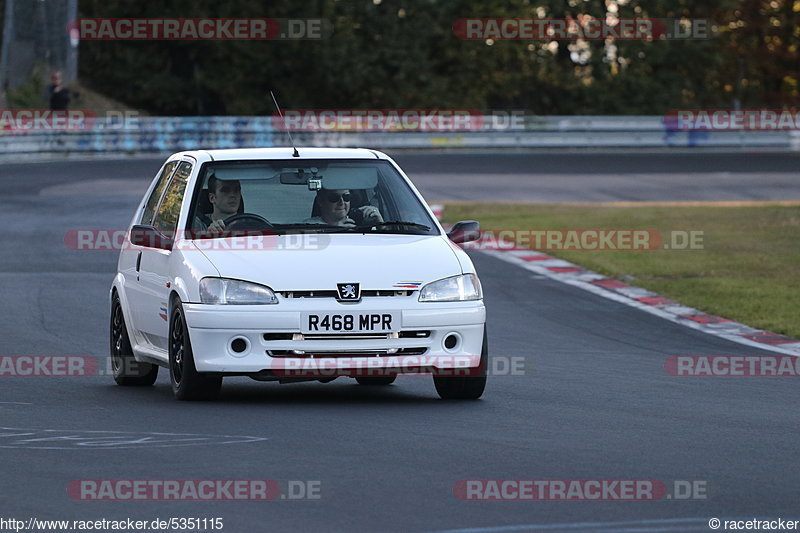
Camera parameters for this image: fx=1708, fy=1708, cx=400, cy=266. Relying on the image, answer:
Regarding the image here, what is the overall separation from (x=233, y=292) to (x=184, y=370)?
0.55 metres

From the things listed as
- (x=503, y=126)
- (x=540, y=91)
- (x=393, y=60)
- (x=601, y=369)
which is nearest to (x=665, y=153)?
(x=503, y=126)

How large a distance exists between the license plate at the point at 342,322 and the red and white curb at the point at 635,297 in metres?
5.01

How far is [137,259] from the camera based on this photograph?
11031mm

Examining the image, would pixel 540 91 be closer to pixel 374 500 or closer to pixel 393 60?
pixel 393 60

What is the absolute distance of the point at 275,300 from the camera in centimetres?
941

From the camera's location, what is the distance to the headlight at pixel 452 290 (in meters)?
9.61

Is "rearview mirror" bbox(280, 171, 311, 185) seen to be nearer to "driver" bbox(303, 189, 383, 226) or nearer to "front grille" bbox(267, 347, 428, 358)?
"driver" bbox(303, 189, 383, 226)
